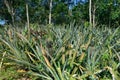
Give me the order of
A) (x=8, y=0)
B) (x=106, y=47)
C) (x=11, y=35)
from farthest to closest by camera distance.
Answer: (x=8, y=0), (x=11, y=35), (x=106, y=47)

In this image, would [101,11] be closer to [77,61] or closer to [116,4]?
[116,4]

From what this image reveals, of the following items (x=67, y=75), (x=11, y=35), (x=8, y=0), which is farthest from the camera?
(x=8, y=0)

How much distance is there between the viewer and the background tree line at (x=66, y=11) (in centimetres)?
3863

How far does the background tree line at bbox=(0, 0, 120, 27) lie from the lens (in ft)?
127

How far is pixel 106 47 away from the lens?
5.59 m

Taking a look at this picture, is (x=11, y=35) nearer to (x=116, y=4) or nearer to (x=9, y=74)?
(x=9, y=74)

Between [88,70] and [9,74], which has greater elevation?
[88,70]

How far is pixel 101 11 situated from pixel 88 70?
117ft

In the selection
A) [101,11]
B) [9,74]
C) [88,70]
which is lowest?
[101,11]

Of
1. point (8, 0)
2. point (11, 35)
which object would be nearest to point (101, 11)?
point (8, 0)

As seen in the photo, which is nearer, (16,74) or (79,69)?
(79,69)

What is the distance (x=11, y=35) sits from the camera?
7.37 meters

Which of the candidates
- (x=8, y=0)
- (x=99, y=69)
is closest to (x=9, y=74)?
(x=99, y=69)

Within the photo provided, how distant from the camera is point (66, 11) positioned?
4216 centimetres
